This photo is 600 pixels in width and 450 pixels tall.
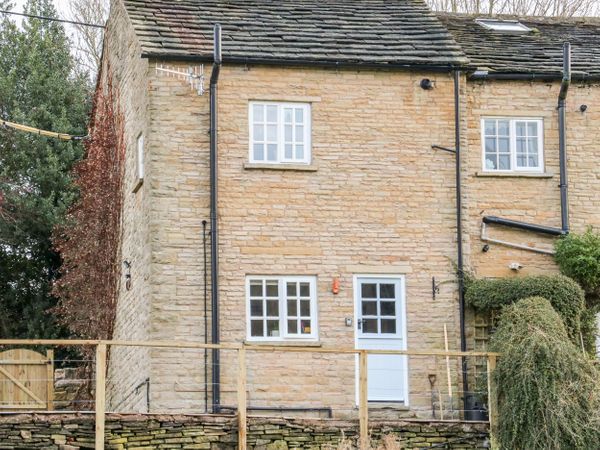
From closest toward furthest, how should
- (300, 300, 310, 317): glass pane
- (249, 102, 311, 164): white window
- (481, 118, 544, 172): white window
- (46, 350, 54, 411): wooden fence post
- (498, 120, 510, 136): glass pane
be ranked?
1. (46, 350, 54, 411): wooden fence post
2. (300, 300, 310, 317): glass pane
3. (249, 102, 311, 164): white window
4. (481, 118, 544, 172): white window
5. (498, 120, 510, 136): glass pane

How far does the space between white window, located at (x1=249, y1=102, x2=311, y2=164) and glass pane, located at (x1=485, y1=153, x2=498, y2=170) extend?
3.48m

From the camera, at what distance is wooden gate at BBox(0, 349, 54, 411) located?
23812 mm

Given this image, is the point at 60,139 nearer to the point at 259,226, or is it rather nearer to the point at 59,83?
the point at 59,83

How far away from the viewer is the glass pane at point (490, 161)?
27.0 m

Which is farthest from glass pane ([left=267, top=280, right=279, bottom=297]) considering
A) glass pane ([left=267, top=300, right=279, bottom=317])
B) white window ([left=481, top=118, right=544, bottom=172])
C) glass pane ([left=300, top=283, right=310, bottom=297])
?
white window ([left=481, top=118, right=544, bottom=172])

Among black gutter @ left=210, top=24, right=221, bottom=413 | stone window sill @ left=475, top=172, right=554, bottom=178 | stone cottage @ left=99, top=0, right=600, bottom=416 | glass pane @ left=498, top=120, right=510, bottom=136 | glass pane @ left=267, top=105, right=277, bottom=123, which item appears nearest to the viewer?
black gutter @ left=210, top=24, right=221, bottom=413

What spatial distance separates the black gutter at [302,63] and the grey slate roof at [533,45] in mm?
838

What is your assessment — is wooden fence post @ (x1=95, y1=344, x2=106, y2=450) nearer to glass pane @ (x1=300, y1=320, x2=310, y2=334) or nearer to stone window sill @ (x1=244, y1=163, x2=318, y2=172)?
glass pane @ (x1=300, y1=320, x2=310, y2=334)

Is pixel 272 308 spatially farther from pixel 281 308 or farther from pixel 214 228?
pixel 214 228

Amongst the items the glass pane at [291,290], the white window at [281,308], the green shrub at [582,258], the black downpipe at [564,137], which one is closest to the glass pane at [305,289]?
the white window at [281,308]

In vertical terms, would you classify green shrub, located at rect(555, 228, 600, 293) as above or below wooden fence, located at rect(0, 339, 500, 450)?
above

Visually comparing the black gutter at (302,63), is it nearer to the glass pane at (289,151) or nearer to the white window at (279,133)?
the white window at (279,133)

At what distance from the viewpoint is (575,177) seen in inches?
1070

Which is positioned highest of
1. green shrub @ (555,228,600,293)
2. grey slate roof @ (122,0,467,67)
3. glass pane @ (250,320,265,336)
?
grey slate roof @ (122,0,467,67)
